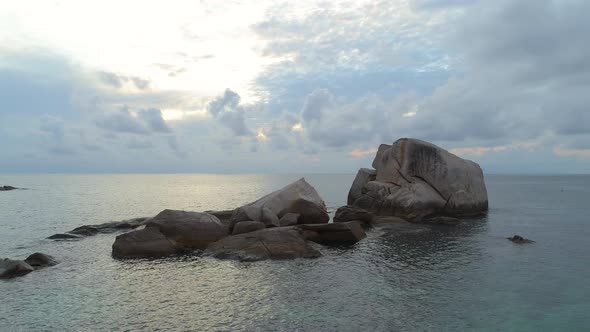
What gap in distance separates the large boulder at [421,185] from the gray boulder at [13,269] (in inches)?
1219

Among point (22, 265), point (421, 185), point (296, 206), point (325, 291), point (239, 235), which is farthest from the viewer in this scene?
point (421, 185)

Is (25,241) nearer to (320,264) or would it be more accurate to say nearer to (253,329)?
(320,264)

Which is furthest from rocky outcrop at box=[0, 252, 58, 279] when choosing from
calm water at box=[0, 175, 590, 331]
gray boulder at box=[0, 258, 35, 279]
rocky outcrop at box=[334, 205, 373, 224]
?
rocky outcrop at box=[334, 205, 373, 224]

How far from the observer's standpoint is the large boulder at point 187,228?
26531 millimetres

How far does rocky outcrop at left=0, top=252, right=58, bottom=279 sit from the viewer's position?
20500 millimetres

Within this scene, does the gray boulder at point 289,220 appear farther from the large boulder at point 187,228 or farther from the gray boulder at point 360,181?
the gray boulder at point 360,181

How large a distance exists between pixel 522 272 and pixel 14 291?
2602 cm

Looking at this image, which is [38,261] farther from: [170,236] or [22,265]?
[170,236]

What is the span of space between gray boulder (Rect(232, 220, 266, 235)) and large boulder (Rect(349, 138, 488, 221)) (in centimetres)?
Result: 1728

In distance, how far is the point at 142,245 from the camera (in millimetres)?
25109

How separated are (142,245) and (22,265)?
6.45 m

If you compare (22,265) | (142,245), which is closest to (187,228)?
(142,245)

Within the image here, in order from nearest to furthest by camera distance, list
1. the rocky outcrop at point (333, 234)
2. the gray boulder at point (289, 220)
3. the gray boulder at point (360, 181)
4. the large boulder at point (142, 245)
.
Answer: the large boulder at point (142, 245) < the rocky outcrop at point (333, 234) < the gray boulder at point (289, 220) < the gray boulder at point (360, 181)

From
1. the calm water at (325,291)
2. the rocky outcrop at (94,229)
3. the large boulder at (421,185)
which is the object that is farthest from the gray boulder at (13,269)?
the large boulder at (421,185)
